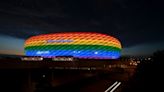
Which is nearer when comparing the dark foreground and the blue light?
the dark foreground

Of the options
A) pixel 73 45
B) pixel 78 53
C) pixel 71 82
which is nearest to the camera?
pixel 71 82

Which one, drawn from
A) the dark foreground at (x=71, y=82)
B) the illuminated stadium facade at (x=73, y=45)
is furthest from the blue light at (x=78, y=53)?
the dark foreground at (x=71, y=82)

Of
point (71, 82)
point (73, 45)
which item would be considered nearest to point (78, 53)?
point (73, 45)

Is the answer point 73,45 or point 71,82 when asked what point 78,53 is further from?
point 71,82

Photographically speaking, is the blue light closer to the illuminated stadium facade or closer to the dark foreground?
the illuminated stadium facade

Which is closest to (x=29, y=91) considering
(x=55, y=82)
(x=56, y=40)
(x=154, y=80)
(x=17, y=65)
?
(x=17, y=65)

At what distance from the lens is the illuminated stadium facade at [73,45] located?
5389 inches

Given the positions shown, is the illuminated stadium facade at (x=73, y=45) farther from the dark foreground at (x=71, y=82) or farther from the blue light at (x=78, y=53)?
the dark foreground at (x=71, y=82)

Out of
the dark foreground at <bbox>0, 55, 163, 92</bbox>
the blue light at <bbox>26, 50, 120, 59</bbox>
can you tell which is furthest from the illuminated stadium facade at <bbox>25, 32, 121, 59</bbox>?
Result: the dark foreground at <bbox>0, 55, 163, 92</bbox>

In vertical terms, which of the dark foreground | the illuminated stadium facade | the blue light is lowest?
the dark foreground

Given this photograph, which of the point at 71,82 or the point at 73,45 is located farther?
the point at 73,45

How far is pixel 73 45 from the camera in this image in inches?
5408

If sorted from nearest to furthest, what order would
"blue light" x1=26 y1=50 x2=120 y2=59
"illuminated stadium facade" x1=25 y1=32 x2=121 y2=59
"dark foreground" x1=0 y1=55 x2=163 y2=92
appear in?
1. "dark foreground" x1=0 y1=55 x2=163 y2=92
2. "blue light" x1=26 y1=50 x2=120 y2=59
3. "illuminated stadium facade" x1=25 y1=32 x2=121 y2=59

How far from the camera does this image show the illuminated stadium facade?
137 meters
